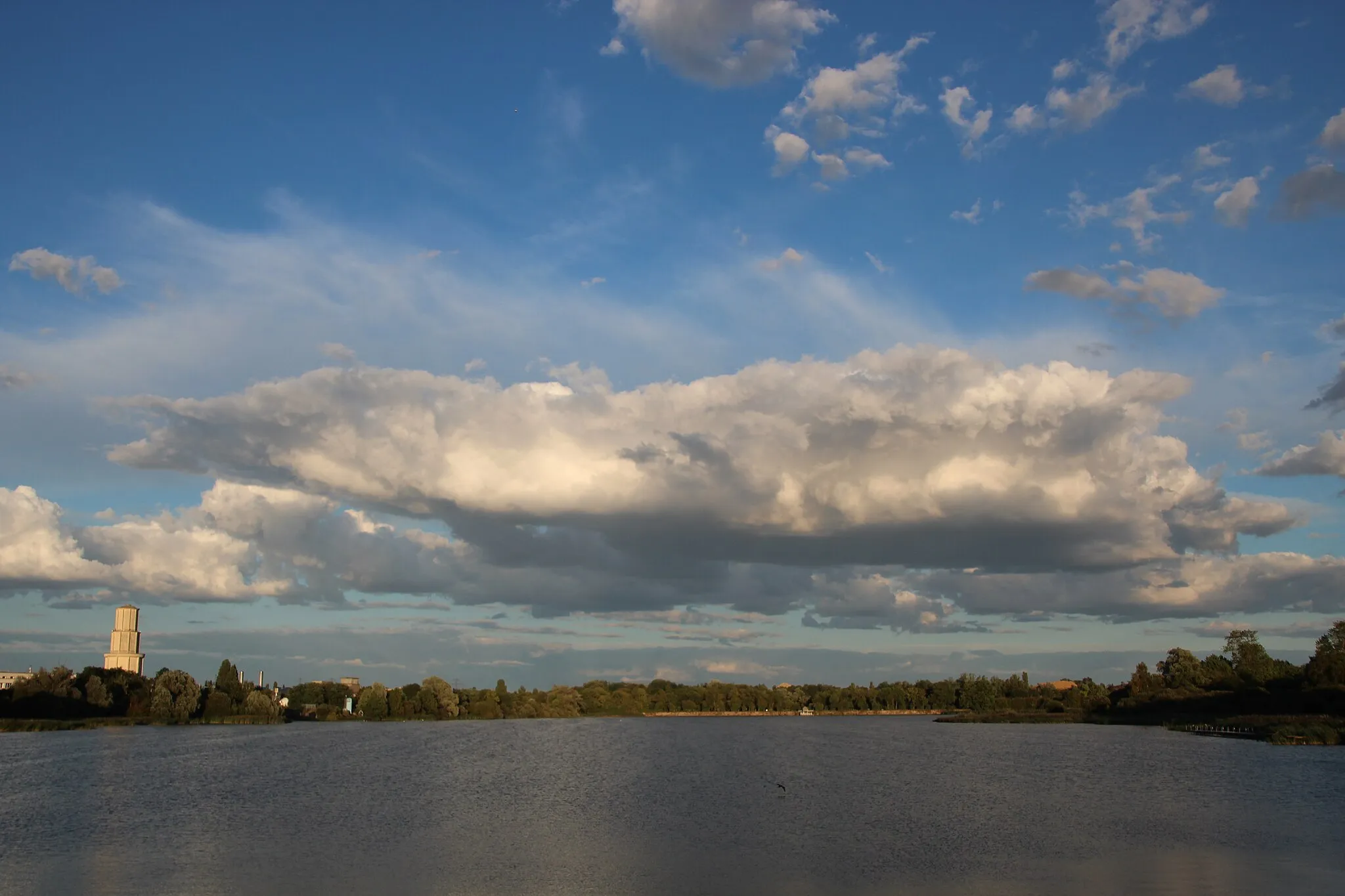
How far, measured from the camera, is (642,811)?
50094 millimetres

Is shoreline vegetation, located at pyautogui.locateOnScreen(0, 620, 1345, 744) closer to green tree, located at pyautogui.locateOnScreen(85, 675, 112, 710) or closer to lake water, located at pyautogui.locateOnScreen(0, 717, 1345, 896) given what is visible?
green tree, located at pyautogui.locateOnScreen(85, 675, 112, 710)

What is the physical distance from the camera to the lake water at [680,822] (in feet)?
103

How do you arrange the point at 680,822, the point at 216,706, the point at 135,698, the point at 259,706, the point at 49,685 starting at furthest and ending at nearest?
the point at 259,706
the point at 216,706
the point at 135,698
the point at 49,685
the point at 680,822

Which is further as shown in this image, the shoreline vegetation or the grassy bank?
the grassy bank

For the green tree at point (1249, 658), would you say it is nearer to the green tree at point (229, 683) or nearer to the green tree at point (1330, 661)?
the green tree at point (1330, 661)

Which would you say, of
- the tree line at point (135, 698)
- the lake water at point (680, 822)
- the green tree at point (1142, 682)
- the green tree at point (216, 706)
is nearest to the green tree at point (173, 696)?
the tree line at point (135, 698)

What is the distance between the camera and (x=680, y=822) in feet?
150

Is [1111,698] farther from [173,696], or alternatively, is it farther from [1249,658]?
[173,696]

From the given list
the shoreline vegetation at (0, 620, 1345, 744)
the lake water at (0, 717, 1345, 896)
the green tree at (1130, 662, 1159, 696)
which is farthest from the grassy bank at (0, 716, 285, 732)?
the green tree at (1130, 662, 1159, 696)

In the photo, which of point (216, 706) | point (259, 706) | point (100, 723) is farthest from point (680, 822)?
point (259, 706)

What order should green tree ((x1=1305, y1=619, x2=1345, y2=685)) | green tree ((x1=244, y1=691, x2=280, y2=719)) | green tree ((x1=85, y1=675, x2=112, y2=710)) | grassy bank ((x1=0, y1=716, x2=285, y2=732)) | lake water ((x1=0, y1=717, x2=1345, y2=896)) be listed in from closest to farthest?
1. lake water ((x1=0, y1=717, x2=1345, y2=896))
2. green tree ((x1=1305, y1=619, x2=1345, y2=685))
3. grassy bank ((x1=0, y1=716, x2=285, y2=732))
4. green tree ((x1=85, y1=675, x2=112, y2=710))
5. green tree ((x1=244, y1=691, x2=280, y2=719))

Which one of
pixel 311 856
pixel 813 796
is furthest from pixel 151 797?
pixel 813 796

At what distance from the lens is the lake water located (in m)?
31.4

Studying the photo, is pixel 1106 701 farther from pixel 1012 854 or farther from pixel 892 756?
pixel 1012 854
